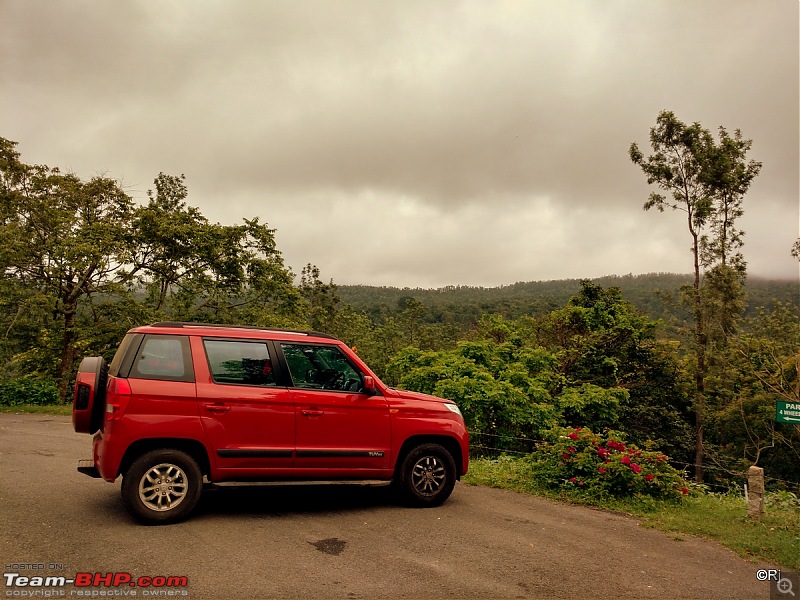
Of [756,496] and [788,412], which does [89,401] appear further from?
[788,412]

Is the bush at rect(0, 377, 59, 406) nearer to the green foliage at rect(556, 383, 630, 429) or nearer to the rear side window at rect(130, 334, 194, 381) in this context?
the rear side window at rect(130, 334, 194, 381)

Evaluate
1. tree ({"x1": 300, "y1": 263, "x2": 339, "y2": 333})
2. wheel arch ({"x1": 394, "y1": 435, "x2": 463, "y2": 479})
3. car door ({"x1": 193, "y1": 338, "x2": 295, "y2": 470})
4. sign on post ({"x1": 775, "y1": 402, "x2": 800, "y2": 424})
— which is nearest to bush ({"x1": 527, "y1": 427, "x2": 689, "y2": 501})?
sign on post ({"x1": 775, "y1": 402, "x2": 800, "y2": 424})

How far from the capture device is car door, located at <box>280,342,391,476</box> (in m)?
6.24

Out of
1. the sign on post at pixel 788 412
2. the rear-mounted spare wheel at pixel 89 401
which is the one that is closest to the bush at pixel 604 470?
the sign on post at pixel 788 412

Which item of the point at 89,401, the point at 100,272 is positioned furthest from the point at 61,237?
the point at 89,401

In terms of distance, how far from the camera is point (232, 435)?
5898mm

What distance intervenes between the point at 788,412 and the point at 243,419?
668 cm

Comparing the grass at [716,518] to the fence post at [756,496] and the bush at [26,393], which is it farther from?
the bush at [26,393]

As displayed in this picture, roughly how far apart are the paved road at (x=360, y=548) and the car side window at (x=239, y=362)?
1505mm

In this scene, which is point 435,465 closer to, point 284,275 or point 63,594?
point 63,594

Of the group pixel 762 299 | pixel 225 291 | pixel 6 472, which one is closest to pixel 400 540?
pixel 6 472

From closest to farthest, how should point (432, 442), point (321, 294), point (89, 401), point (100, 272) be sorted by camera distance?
1. point (89, 401)
2. point (432, 442)
3. point (100, 272)
4. point (321, 294)

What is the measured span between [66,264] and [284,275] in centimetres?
860

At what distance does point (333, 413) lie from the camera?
6371 mm
